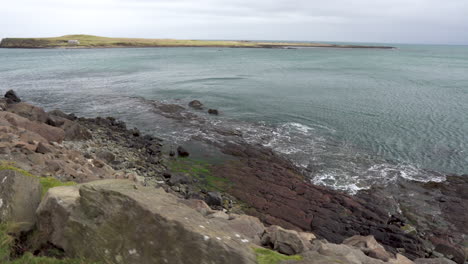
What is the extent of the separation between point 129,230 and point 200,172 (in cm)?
1751

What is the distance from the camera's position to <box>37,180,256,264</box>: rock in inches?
297

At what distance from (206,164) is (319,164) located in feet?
35.4

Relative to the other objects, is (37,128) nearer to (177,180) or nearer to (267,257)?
(177,180)

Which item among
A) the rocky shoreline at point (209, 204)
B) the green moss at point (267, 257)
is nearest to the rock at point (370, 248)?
the rocky shoreline at point (209, 204)

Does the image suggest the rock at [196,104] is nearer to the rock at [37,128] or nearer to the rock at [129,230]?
the rock at [37,128]

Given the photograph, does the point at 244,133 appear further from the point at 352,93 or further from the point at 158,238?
the point at 352,93

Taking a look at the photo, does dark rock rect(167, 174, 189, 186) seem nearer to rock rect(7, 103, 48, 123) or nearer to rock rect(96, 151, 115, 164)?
rock rect(96, 151, 115, 164)

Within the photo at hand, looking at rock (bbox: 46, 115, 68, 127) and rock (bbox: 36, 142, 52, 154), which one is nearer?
rock (bbox: 36, 142, 52, 154)

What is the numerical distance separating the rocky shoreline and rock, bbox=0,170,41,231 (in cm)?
4

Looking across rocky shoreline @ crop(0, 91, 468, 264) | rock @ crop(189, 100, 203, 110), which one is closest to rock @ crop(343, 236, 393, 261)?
rocky shoreline @ crop(0, 91, 468, 264)

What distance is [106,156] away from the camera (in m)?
24.1

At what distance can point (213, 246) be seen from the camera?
7.52 metres

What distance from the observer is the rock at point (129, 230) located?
7531 millimetres

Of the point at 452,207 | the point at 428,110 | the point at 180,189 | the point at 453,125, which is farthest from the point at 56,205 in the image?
the point at 428,110
